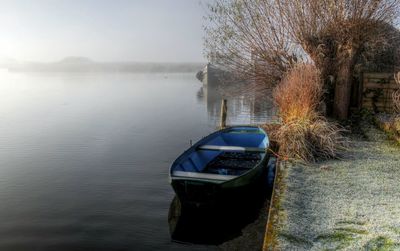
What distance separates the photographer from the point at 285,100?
44.7 ft

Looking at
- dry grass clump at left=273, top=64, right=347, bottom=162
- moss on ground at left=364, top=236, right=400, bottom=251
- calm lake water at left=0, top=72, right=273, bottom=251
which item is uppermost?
dry grass clump at left=273, top=64, right=347, bottom=162

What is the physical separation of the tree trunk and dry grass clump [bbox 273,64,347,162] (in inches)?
49.5

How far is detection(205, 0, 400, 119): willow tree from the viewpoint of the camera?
47.0 ft

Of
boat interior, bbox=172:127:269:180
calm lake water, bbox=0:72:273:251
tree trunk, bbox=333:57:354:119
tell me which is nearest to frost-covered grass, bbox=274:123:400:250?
boat interior, bbox=172:127:269:180

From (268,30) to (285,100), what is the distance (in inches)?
163

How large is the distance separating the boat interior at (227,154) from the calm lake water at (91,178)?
4.23 feet

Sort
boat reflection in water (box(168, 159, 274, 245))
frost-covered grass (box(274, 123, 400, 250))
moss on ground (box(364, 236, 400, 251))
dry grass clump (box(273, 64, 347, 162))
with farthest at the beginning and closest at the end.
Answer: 1. dry grass clump (box(273, 64, 347, 162))
2. boat reflection in water (box(168, 159, 274, 245))
3. frost-covered grass (box(274, 123, 400, 250))
4. moss on ground (box(364, 236, 400, 251))

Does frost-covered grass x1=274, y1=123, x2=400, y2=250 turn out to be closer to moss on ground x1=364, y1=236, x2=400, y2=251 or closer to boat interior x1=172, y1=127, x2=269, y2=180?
moss on ground x1=364, y1=236, x2=400, y2=251

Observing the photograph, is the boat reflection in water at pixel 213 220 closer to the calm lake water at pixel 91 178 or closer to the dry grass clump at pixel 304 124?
the calm lake water at pixel 91 178

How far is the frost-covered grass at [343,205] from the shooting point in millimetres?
6047

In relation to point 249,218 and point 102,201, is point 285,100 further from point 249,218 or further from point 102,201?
point 102,201

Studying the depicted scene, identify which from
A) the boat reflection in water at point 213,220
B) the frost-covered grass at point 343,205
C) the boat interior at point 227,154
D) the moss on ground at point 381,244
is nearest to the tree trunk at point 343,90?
the boat interior at point 227,154

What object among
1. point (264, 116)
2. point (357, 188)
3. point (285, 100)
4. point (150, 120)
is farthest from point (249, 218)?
point (150, 120)

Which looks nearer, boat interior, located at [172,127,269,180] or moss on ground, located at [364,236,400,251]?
moss on ground, located at [364,236,400,251]
